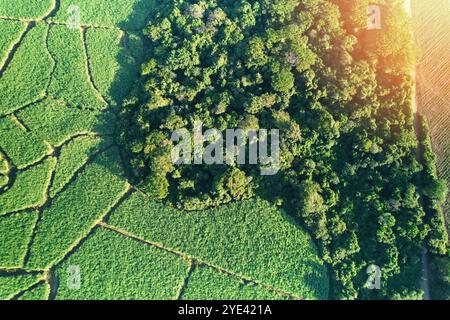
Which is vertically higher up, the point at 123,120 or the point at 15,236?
the point at 123,120

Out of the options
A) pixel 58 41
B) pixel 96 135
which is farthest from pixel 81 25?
pixel 96 135

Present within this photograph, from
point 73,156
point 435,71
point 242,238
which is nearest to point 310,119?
point 242,238

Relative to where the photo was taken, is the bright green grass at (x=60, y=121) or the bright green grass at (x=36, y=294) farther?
the bright green grass at (x=60, y=121)

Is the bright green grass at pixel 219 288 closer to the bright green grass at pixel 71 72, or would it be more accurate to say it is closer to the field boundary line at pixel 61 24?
the bright green grass at pixel 71 72

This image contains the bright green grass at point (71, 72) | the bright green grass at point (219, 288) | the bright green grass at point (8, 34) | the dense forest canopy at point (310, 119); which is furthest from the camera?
the bright green grass at point (8, 34)

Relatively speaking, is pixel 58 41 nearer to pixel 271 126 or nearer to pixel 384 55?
pixel 271 126

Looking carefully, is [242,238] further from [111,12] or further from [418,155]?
[111,12]

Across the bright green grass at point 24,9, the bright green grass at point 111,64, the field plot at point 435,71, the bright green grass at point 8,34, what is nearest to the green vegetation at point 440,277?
the field plot at point 435,71
